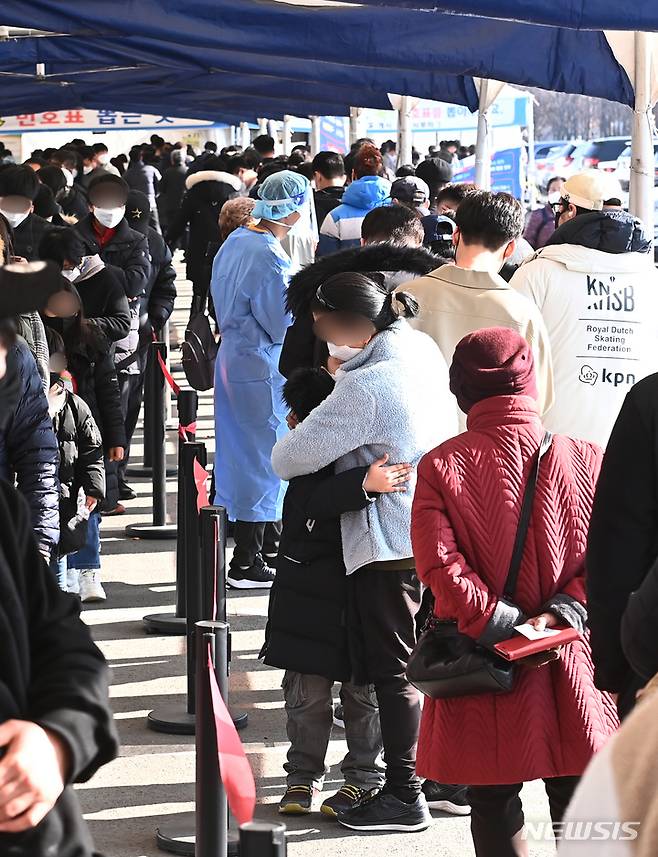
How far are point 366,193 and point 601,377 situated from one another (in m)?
3.64

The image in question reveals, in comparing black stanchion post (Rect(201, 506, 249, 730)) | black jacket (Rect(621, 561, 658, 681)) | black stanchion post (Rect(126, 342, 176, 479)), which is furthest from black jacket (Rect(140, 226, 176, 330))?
black jacket (Rect(621, 561, 658, 681))

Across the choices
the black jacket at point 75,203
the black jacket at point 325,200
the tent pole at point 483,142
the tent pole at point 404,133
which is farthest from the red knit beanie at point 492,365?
the black jacket at point 75,203

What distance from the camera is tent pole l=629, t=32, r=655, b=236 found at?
23.6 feet

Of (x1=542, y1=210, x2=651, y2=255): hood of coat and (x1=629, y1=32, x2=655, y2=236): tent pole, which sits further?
(x1=629, y1=32, x2=655, y2=236): tent pole

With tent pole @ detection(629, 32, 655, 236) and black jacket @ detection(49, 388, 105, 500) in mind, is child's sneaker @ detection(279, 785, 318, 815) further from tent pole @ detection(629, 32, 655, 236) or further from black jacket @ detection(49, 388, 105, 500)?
tent pole @ detection(629, 32, 655, 236)

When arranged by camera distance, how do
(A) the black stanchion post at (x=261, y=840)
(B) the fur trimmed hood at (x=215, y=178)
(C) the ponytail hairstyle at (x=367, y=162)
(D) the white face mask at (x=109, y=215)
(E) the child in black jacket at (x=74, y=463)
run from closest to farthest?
(A) the black stanchion post at (x=261, y=840) < (E) the child in black jacket at (x=74, y=463) < (D) the white face mask at (x=109, y=215) < (C) the ponytail hairstyle at (x=367, y=162) < (B) the fur trimmed hood at (x=215, y=178)

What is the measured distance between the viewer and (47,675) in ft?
7.18

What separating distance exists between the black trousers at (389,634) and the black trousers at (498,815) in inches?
37.2

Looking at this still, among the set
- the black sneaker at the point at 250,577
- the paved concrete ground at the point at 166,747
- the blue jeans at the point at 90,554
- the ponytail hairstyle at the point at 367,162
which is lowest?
the paved concrete ground at the point at 166,747

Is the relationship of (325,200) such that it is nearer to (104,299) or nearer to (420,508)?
(104,299)

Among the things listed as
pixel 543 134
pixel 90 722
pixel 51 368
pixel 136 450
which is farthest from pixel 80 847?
pixel 543 134

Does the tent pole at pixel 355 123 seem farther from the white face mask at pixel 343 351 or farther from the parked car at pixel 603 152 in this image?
the parked car at pixel 603 152

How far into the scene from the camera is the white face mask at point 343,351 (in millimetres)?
4816

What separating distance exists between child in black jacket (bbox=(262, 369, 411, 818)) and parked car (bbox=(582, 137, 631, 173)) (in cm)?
3200
